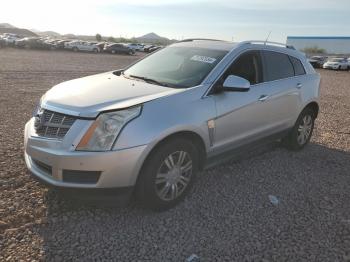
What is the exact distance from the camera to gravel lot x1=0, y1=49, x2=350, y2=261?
3594 mm

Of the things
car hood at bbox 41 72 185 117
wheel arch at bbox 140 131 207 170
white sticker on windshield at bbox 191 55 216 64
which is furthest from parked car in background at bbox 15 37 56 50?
wheel arch at bbox 140 131 207 170

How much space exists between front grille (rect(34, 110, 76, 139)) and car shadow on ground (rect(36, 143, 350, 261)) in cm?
83

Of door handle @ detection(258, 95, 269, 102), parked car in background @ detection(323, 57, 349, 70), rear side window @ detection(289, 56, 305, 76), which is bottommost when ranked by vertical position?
parked car in background @ detection(323, 57, 349, 70)

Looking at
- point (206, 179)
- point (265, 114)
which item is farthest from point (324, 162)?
point (206, 179)

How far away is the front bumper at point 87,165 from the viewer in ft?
12.0

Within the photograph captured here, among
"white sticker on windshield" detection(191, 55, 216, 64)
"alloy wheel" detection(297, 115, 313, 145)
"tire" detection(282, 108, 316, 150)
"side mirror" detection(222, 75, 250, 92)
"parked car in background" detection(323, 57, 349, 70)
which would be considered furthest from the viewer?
"parked car in background" detection(323, 57, 349, 70)

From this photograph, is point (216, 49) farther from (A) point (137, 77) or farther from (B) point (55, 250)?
(B) point (55, 250)

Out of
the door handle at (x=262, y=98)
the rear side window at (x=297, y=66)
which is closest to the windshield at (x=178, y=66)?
the door handle at (x=262, y=98)

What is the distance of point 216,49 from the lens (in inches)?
206

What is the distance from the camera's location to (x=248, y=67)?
17.6ft

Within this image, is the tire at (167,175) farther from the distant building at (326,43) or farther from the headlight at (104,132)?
the distant building at (326,43)

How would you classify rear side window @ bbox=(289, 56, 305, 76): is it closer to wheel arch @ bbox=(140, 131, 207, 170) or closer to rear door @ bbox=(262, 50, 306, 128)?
rear door @ bbox=(262, 50, 306, 128)

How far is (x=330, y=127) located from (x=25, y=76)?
1260 cm

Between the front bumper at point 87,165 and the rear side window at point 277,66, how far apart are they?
275cm
